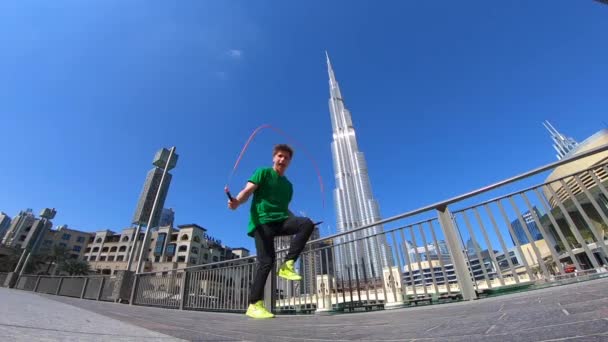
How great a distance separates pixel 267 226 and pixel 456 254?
2.11 m

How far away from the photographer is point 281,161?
3086mm

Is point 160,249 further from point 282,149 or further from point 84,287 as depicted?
point 282,149

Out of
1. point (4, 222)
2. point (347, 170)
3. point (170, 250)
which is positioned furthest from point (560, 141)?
point (4, 222)

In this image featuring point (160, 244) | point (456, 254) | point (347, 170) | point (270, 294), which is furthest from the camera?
point (347, 170)

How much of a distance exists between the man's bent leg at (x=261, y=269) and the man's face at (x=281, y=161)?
74 cm

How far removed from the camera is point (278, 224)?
2680 mm

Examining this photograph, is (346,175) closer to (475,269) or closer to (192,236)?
(192,236)

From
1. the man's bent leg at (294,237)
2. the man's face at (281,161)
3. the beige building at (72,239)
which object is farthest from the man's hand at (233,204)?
the beige building at (72,239)

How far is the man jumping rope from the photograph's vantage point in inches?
100

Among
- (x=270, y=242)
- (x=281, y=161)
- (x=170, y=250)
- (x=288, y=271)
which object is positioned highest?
(x=170, y=250)

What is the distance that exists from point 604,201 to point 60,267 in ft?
233

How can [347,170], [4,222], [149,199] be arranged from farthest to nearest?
[347,170] → [4,222] → [149,199]

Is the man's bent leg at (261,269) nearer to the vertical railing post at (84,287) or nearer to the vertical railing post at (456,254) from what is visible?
the vertical railing post at (456,254)

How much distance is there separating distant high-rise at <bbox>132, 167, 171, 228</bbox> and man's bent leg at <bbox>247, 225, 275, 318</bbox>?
8.58m
